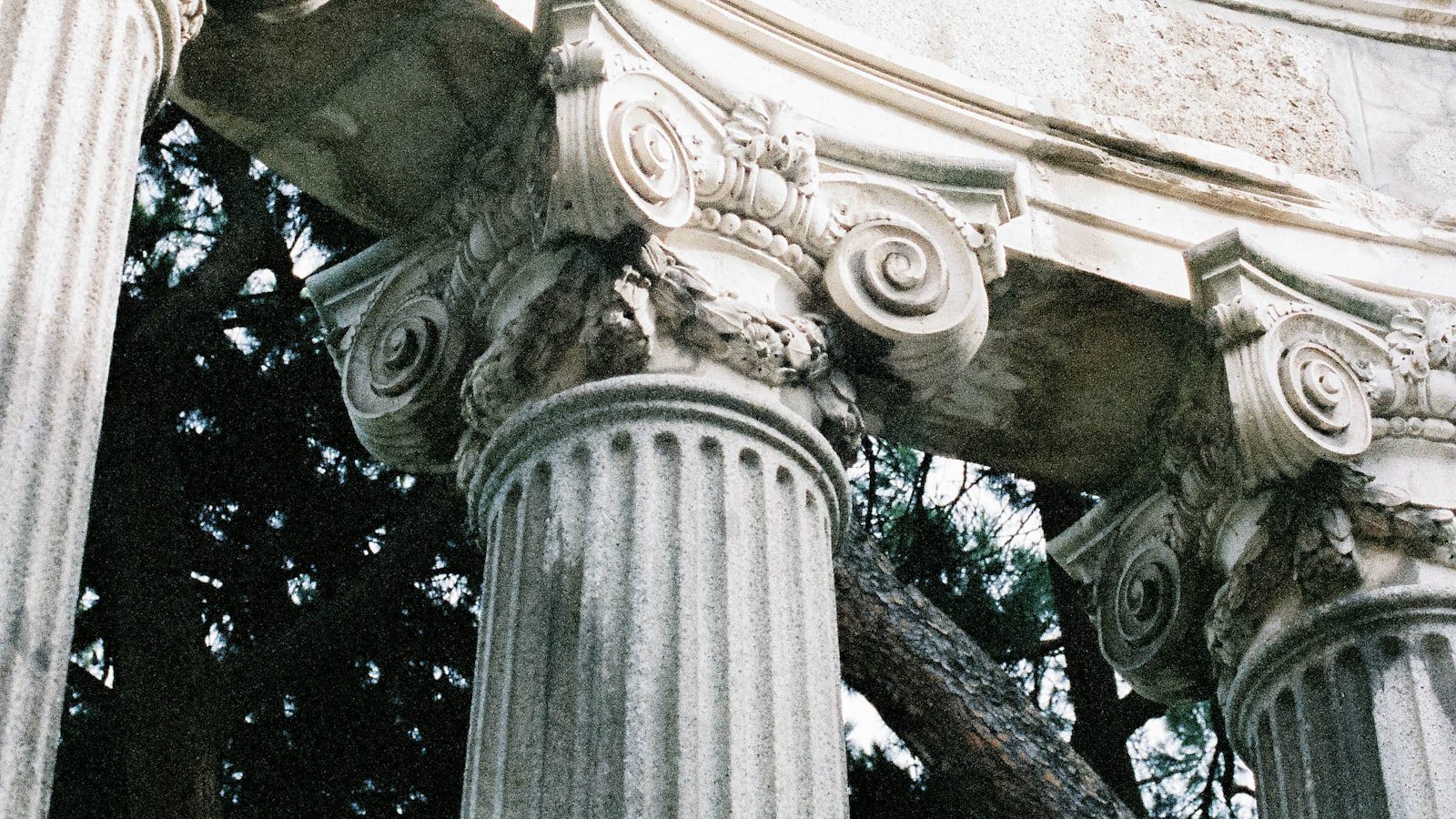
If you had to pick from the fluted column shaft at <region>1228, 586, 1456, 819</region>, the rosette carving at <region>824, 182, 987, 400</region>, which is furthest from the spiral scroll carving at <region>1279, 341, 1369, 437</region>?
the rosette carving at <region>824, 182, 987, 400</region>

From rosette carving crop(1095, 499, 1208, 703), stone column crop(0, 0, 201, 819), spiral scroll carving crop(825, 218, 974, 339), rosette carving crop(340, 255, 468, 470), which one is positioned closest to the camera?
stone column crop(0, 0, 201, 819)

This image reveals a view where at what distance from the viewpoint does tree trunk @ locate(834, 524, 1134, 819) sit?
54.9ft

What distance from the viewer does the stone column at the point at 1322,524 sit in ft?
43.3

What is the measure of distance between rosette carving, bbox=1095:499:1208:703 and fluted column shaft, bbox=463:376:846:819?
3.51 metres

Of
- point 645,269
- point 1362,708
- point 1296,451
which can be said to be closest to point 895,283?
point 645,269

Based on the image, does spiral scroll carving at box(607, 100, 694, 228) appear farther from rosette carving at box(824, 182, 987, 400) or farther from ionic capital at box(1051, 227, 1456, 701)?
ionic capital at box(1051, 227, 1456, 701)

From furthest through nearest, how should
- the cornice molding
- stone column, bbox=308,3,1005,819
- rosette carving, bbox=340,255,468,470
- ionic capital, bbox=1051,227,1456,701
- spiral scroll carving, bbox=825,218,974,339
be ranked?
ionic capital, bbox=1051,227,1456,701 < the cornice molding < rosette carving, bbox=340,255,468,470 < spiral scroll carving, bbox=825,218,974,339 < stone column, bbox=308,3,1005,819

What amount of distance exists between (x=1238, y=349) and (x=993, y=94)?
1941 millimetres

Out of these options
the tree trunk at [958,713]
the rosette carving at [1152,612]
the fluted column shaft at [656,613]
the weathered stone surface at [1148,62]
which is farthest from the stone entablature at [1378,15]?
the fluted column shaft at [656,613]

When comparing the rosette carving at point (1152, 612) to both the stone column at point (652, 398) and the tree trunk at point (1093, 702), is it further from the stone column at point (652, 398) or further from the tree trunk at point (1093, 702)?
the tree trunk at point (1093, 702)

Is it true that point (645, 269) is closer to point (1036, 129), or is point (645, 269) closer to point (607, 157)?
point (607, 157)

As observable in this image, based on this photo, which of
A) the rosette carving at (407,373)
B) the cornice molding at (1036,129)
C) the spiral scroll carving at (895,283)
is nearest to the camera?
the spiral scroll carving at (895,283)

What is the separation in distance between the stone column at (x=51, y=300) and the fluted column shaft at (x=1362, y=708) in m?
6.96

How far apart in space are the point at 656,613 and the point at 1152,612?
5.10 meters
